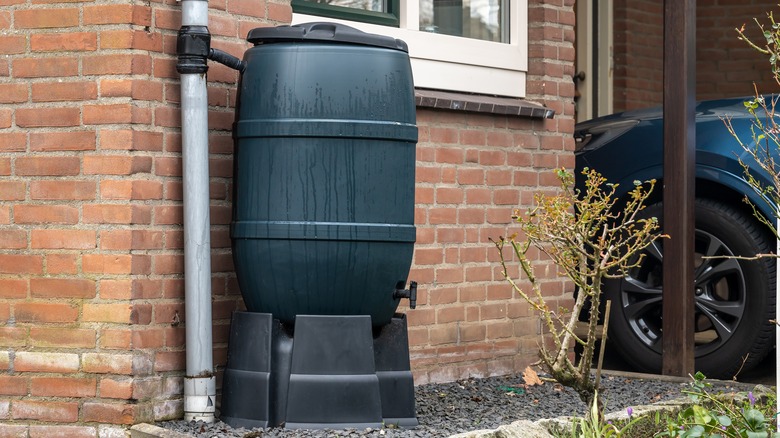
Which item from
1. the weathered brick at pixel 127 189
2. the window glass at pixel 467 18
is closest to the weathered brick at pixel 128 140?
the weathered brick at pixel 127 189

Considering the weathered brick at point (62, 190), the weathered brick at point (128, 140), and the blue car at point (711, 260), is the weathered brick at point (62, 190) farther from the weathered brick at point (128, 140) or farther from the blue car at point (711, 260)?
the blue car at point (711, 260)

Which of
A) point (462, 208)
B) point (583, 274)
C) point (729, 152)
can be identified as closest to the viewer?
point (583, 274)

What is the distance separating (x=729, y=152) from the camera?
546 centimetres

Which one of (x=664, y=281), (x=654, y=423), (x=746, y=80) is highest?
(x=746, y=80)

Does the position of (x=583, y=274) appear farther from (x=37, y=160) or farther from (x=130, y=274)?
(x=37, y=160)

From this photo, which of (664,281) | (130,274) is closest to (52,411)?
(130,274)

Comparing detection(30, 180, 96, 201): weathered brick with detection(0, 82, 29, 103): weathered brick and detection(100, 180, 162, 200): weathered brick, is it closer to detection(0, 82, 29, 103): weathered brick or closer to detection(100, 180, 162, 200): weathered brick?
detection(100, 180, 162, 200): weathered brick

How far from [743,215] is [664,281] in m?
0.49

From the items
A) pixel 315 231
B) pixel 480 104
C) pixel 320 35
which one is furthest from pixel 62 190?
pixel 480 104

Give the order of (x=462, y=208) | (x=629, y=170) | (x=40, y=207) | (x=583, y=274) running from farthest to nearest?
(x=629, y=170) < (x=462, y=208) < (x=40, y=207) < (x=583, y=274)

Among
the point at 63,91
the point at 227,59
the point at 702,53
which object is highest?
the point at 702,53

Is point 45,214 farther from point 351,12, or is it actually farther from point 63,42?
point 351,12

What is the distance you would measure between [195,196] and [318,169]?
1.30 ft

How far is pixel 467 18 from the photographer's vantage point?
5.33 metres
